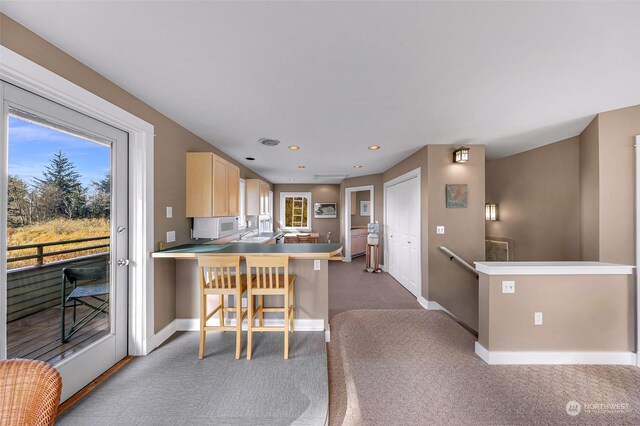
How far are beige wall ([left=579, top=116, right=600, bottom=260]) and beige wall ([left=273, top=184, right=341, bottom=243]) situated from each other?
5459 millimetres

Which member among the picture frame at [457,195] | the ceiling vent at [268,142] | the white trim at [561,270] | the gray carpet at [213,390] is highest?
the ceiling vent at [268,142]

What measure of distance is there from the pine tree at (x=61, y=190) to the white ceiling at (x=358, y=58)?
0.76 meters

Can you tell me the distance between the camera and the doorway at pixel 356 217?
6455 mm

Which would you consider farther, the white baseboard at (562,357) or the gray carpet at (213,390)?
the white baseboard at (562,357)

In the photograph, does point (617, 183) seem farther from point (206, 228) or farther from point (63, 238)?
point (63, 238)

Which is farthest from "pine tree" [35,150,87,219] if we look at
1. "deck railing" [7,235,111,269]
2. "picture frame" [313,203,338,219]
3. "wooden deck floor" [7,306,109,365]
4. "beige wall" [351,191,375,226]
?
"beige wall" [351,191,375,226]

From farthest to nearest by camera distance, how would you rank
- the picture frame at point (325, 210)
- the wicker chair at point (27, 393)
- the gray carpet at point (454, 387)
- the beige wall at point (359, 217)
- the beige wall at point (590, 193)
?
1. the beige wall at point (359, 217)
2. the picture frame at point (325, 210)
3. the beige wall at point (590, 193)
4. the gray carpet at point (454, 387)
5. the wicker chair at point (27, 393)

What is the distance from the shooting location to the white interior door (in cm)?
396

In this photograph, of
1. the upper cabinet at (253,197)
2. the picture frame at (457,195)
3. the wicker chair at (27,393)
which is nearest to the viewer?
the wicker chair at (27,393)

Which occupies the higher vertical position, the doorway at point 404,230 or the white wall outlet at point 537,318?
the doorway at point 404,230

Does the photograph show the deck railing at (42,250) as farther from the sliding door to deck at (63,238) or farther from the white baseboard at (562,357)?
the white baseboard at (562,357)

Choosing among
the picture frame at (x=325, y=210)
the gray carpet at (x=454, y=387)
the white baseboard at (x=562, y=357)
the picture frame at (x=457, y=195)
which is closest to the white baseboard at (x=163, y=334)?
the gray carpet at (x=454, y=387)

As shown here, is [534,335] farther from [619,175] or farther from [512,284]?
[619,175]

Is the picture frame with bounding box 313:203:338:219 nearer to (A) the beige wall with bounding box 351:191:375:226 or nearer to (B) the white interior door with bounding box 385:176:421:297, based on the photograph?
(A) the beige wall with bounding box 351:191:375:226
